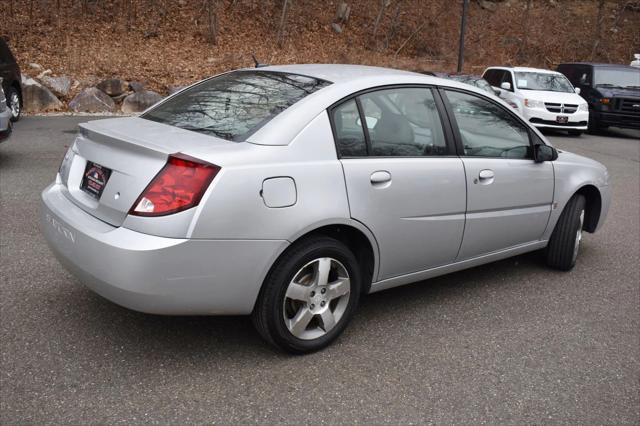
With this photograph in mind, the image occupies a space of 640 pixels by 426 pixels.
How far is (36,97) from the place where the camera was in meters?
14.9

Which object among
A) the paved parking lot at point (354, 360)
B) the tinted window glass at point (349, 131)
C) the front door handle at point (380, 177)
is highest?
the tinted window glass at point (349, 131)

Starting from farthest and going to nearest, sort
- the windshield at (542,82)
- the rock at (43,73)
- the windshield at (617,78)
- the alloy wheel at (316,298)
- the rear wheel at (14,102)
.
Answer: the windshield at (617,78), the windshield at (542,82), the rock at (43,73), the rear wheel at (14,102), the alloy wheel at (316,298)

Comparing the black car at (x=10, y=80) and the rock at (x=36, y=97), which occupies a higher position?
the black car at (x=10, y=80)

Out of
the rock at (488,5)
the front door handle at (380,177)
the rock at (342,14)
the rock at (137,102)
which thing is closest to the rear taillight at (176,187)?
the front door handle at (380,177)

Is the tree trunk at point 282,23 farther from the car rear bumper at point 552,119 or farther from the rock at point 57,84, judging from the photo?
the car rear bumper at point 552,119

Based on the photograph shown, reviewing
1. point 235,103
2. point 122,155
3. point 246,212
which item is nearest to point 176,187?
point 246,212

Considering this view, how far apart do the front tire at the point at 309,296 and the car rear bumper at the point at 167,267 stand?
105mm

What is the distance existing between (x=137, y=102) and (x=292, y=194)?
45.1ft

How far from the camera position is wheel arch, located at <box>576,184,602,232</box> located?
5.49 meters

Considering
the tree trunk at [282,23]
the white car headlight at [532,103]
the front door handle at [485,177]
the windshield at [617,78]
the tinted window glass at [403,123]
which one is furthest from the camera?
the tree trunk at [282,23]

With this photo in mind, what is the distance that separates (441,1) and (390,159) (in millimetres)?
28005

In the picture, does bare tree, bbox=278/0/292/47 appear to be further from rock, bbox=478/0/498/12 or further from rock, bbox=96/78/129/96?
rock, bbox=478/0/498/12

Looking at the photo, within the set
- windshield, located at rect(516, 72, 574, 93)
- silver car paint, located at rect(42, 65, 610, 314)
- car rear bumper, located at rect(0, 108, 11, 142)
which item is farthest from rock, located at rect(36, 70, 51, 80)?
silver car paint, located at rect(42, 65, 610, 314)

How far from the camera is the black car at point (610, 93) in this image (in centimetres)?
1716
